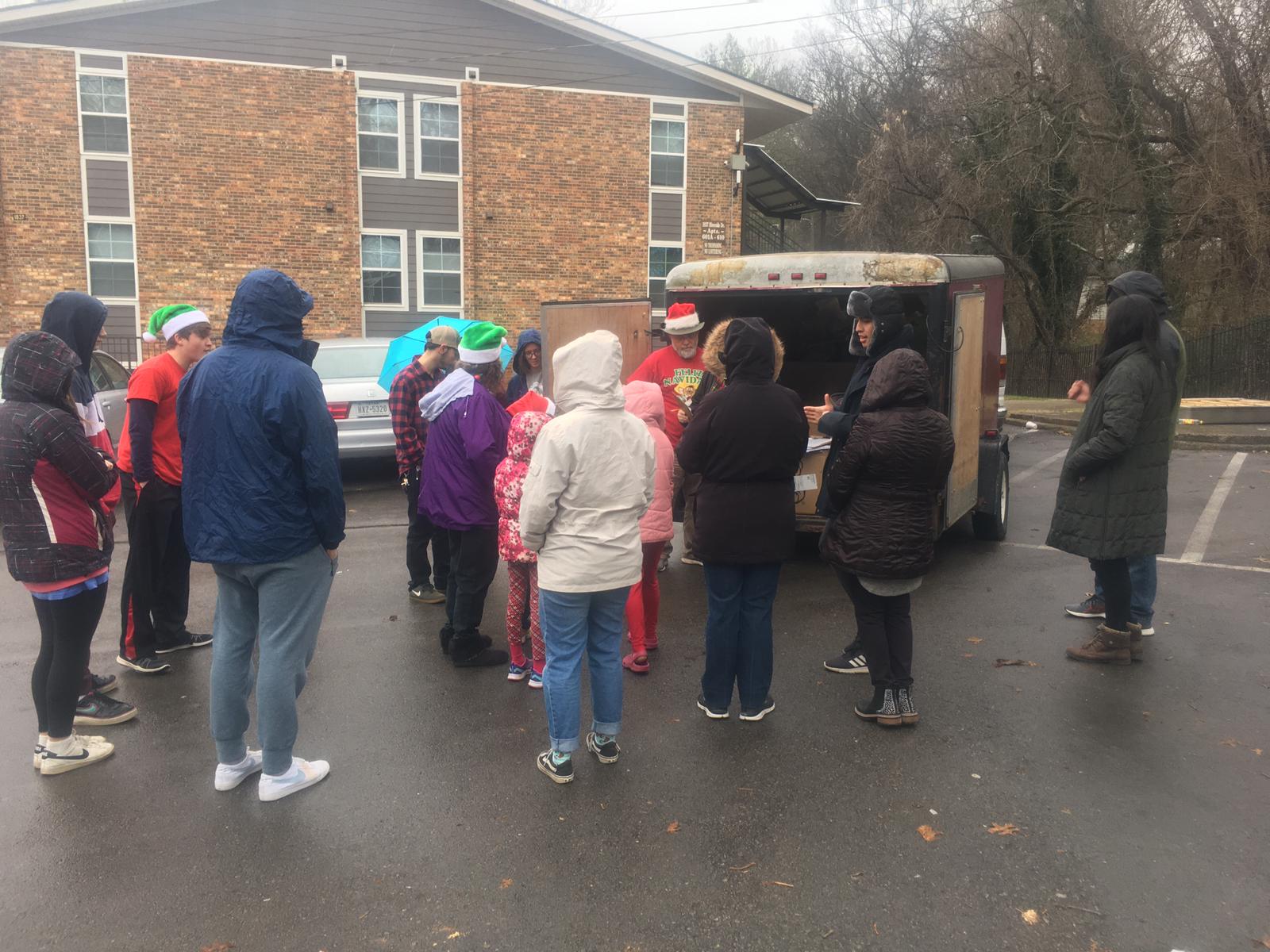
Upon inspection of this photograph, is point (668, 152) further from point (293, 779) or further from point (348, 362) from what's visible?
point (293, 779)

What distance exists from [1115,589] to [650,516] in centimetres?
249

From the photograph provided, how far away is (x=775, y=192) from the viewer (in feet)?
84.9

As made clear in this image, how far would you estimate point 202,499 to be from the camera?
11.9 feet

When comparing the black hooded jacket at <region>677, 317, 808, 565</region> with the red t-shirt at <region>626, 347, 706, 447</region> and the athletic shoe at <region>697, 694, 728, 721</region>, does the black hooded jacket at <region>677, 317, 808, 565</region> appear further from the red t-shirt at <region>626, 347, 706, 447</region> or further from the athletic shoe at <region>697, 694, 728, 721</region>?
the red t-shirt at <region>626, 347, 706, 447</region>

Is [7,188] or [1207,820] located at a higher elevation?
[7,188]

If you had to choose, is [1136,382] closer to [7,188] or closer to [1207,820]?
[1207,820]

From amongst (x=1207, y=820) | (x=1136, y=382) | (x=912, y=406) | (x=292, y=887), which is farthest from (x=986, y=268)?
(x=292, y=887)

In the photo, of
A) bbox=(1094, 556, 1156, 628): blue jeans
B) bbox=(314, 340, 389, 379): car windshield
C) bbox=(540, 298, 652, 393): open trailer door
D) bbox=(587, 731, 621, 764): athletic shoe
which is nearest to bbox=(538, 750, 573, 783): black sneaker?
bbox=(587, 731, 621, 764): athletic shoe

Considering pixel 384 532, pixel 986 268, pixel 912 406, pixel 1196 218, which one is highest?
pixel 1196 218

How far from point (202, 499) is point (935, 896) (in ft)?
9.45

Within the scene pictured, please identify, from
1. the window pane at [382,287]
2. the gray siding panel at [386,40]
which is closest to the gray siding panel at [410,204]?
the window pane at [382,287]

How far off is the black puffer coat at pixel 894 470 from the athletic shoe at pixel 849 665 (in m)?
0.94

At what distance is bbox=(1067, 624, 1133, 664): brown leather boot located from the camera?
208 inches

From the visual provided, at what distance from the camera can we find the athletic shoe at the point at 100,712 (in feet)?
15.0
